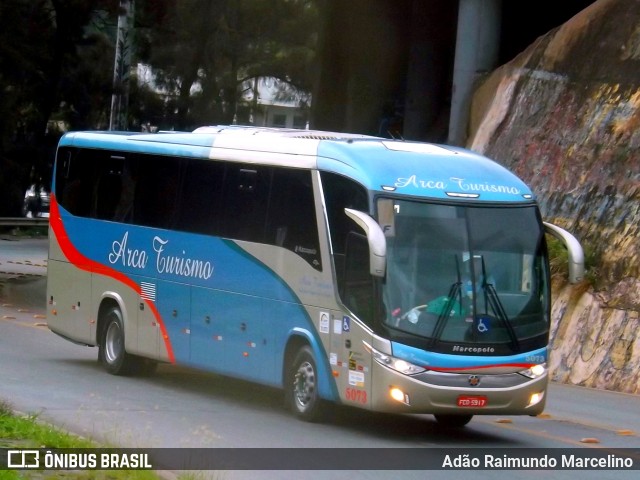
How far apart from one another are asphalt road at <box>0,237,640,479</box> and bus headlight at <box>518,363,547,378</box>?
73cm

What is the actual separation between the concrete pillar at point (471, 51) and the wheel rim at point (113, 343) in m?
14.8

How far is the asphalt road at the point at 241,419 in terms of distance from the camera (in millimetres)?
11539

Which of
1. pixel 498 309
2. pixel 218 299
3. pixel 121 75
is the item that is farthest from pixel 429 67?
pixel 498 309

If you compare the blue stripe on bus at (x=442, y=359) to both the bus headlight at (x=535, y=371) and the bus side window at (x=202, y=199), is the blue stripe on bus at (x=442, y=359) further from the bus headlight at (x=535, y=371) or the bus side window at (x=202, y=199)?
the bus side window at (x=202, y=199)

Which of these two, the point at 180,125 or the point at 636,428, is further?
the point at 180,125

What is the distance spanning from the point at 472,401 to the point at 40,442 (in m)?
4.37

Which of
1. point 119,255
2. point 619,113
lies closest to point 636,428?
point 119,255

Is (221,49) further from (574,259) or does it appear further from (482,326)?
(482,326)

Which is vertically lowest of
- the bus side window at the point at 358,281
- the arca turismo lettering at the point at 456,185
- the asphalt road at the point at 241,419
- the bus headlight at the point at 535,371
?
the asphalt road at the point at 241,419

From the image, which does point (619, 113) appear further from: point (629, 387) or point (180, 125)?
point (180, 125)

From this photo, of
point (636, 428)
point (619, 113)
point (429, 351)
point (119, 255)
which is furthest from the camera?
point (619, 113)

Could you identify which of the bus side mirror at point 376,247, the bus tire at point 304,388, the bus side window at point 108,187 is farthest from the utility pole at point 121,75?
the bus side mirror at point 376,247

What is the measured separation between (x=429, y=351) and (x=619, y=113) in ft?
41.7

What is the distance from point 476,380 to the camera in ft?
40.0
